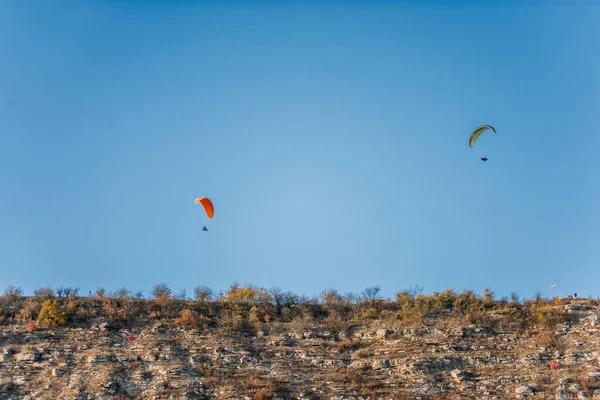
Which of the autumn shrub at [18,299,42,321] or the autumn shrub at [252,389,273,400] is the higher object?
the autumn shrub at [18,299,42,321]

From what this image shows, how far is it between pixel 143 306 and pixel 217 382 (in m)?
8.12

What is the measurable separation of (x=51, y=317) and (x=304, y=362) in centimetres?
1344

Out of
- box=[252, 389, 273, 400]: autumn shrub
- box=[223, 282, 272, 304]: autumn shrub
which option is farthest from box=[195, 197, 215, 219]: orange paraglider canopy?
box=[252, 389, 273, 400]: autumn shrub

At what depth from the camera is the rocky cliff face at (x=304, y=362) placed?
84.5ft

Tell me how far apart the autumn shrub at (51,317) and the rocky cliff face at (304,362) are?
0.44 metres

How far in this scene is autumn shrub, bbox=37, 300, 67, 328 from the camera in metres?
30.2

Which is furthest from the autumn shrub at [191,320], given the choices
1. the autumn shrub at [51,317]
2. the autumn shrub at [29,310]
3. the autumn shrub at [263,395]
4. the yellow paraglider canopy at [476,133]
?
the yellow paraglider canopy at [476,133]

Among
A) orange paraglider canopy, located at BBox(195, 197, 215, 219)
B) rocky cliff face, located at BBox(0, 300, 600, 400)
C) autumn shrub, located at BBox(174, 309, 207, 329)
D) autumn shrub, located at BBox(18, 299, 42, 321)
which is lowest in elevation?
rocky cliff face, located at BBox(0, 300, 600, 400)

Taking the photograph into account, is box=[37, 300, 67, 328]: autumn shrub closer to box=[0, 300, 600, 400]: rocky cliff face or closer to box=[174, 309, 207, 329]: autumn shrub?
box=[0, 300, 600, 400]: rocky cliff face

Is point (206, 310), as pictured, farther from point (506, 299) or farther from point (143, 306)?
point (506, 299)

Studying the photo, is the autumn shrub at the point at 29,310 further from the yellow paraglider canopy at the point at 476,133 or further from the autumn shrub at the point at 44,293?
the yellow paraglider canopy at the point at 476,133

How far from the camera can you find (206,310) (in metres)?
32.8

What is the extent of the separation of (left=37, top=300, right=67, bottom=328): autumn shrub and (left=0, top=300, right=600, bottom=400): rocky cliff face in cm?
44

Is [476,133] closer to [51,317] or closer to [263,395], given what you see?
[263,395]
